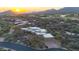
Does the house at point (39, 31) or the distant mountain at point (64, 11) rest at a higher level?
the distant mountain at point (64, 11)

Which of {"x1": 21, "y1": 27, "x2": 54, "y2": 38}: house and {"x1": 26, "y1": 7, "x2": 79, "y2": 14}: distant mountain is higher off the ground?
{"x1": 26, "y1": 7, "x2": 79, "y2": 14}: distant mountain

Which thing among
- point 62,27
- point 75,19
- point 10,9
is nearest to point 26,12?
point 10,9

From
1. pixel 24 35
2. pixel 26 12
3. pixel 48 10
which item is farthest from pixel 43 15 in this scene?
pixel 24 35

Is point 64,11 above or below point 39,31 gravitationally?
above
